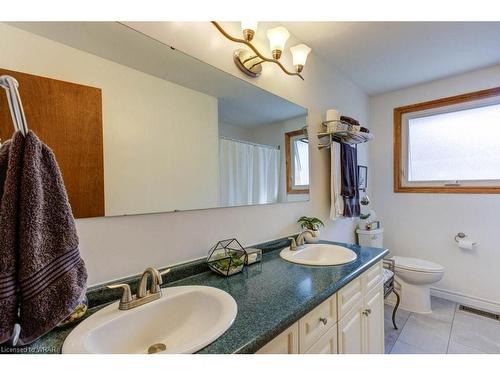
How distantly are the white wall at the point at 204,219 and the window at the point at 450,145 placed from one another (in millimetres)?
1127

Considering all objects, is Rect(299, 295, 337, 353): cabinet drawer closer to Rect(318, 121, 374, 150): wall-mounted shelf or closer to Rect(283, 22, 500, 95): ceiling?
Rect(318, 121, 374, 150): wall-mounted shelf

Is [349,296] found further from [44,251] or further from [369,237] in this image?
[369,237]

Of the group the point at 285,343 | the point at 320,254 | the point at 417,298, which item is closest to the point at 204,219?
the point at 285,343

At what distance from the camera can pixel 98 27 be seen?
0.86m

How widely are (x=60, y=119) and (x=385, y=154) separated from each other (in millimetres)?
2894

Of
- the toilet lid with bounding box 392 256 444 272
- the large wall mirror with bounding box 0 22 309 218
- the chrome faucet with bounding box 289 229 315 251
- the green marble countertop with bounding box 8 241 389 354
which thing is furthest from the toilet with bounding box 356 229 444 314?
the large wall mirror with bounding box 0 22 309 218

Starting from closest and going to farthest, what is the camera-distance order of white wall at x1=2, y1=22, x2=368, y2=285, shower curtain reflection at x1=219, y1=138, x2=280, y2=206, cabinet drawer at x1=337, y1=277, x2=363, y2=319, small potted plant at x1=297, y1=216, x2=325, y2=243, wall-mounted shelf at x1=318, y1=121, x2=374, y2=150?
white wall at x1=2, y1=22, x2=368, y2=285, cabinet drawer at x1=337, y1=277, x2=363, y2=319, shower curtain reflection at x1=219, y1=138, x2=280, y2=206, small potted plant at x1=297, y1=216, x2=325, y2=243, wall-mounted shelf at x1=318, y1=121, x2=374, y2=150

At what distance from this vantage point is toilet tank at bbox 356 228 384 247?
2.42 meters

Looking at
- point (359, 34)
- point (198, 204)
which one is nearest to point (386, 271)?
point (198, 204)

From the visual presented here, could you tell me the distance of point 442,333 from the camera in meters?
1.90

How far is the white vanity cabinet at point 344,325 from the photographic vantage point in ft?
2.66

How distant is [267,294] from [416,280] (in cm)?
193

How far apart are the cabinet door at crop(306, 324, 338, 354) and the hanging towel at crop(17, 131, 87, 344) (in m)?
0.78
